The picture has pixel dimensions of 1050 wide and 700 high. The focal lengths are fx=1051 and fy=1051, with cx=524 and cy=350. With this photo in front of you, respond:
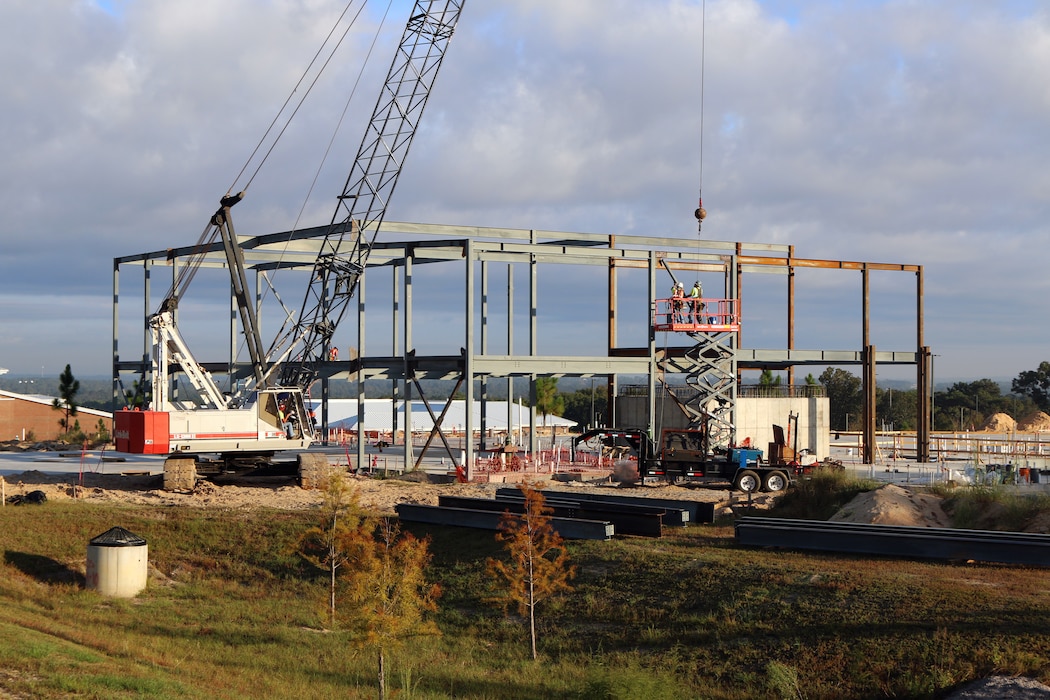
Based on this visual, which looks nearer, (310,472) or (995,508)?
(995,508)

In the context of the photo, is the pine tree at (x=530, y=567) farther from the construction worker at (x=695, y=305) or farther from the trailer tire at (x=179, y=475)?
the construction worker at (x=695, y=305)

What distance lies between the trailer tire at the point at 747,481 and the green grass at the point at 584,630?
912 centimetres

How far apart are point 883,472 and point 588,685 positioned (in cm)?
2966

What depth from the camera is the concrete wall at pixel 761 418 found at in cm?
4569

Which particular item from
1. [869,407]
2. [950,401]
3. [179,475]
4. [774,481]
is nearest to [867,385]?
[869,407]

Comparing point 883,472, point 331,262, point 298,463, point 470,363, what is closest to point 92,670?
point 298,463

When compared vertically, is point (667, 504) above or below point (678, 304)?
below

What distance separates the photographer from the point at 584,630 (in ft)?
63.2

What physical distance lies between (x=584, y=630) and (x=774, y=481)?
1653 centimetres

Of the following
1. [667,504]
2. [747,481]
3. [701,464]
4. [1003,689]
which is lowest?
[1003,689]

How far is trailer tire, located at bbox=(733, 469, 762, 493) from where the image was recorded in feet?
110

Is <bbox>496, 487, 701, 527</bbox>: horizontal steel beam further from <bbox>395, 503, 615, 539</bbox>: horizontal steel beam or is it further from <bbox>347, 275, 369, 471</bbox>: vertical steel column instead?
<bbox>347, 275, 369, 471</bbox>: vertical steel column

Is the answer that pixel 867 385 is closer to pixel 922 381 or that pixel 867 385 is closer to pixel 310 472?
pixel 922 381

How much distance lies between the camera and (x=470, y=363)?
35.4 m
